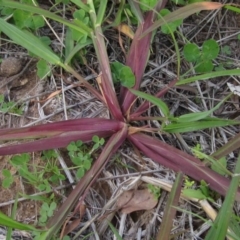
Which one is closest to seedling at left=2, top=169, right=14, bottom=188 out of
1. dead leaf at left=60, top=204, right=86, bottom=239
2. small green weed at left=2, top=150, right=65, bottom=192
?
small green weed at left=2, top=150, right=65, bottom=192

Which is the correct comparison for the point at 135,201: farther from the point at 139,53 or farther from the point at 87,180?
the point at 139,53

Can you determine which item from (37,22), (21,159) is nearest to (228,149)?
(21,159)

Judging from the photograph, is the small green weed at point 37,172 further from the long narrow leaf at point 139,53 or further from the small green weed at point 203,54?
the small green weed at point 203,54

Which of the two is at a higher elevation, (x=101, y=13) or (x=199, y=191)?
(x=101, y=13)

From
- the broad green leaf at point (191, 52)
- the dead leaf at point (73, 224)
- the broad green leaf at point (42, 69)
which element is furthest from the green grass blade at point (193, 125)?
the broad green leaf at point (42, 69)

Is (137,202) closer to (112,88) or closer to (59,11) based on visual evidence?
(112,88)
